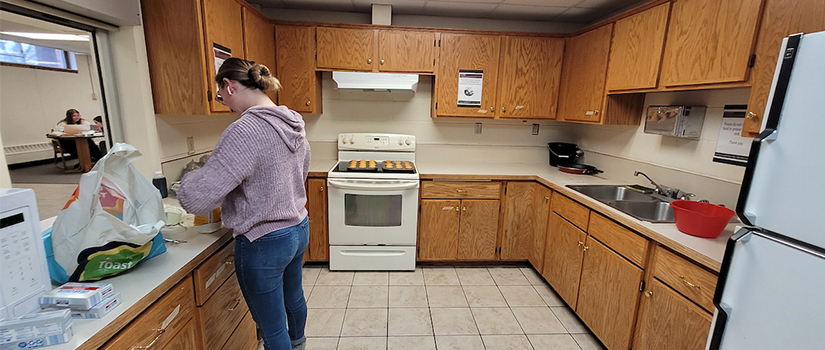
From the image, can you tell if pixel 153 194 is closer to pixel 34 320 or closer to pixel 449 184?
pixel 34 320

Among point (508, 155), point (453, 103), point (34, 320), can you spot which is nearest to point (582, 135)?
point (508, 155)

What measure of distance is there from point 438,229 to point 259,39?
206cm

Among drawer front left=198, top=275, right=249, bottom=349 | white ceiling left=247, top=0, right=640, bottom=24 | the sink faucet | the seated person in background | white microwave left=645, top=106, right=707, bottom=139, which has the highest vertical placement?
white ceiling left=247, top=0, right=640, bottom=24

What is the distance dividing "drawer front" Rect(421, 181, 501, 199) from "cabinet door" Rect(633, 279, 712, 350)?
1.33m

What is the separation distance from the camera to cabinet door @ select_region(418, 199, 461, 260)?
2762 mm

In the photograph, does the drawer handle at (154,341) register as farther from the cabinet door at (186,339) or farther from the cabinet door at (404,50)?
the cabinet door at (404,50)

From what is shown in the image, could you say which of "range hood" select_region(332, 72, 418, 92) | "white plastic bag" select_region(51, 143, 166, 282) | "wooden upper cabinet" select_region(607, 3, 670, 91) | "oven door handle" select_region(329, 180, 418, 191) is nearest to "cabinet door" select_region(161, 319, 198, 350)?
"white plastic bag" select_region(51, 143, 166, 282)

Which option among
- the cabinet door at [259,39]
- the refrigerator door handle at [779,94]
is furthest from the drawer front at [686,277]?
the cabinet door at [259,39]

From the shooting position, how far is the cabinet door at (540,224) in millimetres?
2584

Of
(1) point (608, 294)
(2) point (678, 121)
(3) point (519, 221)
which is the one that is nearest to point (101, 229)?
(1) point (608, 294)

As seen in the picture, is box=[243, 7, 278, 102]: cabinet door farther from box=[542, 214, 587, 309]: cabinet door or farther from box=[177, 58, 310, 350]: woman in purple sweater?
box=[542, 214, 587, 309]: cabinet door

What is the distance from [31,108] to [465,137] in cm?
286

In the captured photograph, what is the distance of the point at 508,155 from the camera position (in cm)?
334

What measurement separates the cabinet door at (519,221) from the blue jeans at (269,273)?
1.89m
